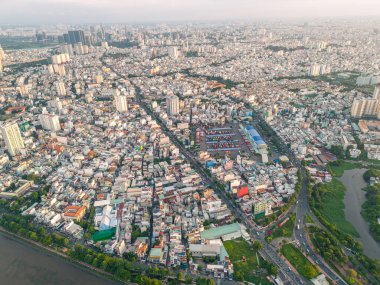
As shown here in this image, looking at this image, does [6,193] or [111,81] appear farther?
[111,81]

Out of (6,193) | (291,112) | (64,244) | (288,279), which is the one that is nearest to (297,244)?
(288,279)

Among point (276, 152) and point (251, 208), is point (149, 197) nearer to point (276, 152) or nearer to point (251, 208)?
point (251, 208)

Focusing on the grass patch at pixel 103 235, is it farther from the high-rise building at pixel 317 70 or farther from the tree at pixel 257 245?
the high-rise building at pixel 317 70

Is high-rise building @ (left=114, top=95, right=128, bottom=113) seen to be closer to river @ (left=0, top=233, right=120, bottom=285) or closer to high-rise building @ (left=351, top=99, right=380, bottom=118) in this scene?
river @ (left=0, top=233, right=120, bottom=285)

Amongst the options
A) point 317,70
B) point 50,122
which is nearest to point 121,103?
point 50,122

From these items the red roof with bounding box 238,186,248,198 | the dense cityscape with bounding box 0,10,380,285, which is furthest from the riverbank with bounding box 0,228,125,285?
the red roof with bounding box 238,186,248,198

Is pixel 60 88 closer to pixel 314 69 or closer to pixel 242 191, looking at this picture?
pixel 242 191

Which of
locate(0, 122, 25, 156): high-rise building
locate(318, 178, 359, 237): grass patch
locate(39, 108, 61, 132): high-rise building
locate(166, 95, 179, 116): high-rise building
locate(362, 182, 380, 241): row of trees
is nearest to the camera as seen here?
locate(362, 182, 380, 241): row of trees
